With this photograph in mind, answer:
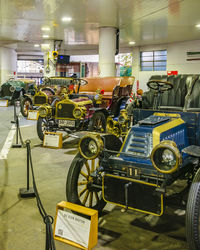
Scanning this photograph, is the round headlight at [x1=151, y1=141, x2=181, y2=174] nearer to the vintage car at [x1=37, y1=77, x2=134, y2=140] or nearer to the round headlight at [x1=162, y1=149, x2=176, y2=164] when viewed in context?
the round headlight at [x1=162, y1=149, x2=176, y2=164]

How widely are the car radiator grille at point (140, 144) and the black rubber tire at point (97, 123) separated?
3.02m

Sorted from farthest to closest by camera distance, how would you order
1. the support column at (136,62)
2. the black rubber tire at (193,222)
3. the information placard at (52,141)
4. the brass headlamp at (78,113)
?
the support column at (136,62)
the brass headlamp at (78,113)
the information placard at (52,141)
the black rubber tire at (193,222)

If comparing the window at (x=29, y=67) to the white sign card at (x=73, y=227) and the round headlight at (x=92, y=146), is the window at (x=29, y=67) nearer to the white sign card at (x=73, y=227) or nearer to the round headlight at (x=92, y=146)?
the round headlight at (x=92, y=146)

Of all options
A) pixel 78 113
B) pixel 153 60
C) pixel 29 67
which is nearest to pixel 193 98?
pixel 78 113

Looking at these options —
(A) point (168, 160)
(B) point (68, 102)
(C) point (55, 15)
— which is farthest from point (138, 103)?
(C) point (55, 15)

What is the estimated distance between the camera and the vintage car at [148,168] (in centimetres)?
197

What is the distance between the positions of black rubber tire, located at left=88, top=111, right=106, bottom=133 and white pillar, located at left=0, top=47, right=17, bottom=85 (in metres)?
14.8

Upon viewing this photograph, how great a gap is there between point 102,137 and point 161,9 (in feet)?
25.0

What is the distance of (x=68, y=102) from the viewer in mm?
5676

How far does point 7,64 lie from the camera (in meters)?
19.5

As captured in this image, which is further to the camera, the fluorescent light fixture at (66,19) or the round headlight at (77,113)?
the fluorescent light fixture at (66,19)

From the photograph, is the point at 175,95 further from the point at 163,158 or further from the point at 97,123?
the point at 163,158

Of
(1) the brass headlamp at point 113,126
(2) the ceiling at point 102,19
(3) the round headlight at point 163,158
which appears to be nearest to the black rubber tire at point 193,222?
(3) the round headlight at point 163,158

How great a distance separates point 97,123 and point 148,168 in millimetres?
3813
